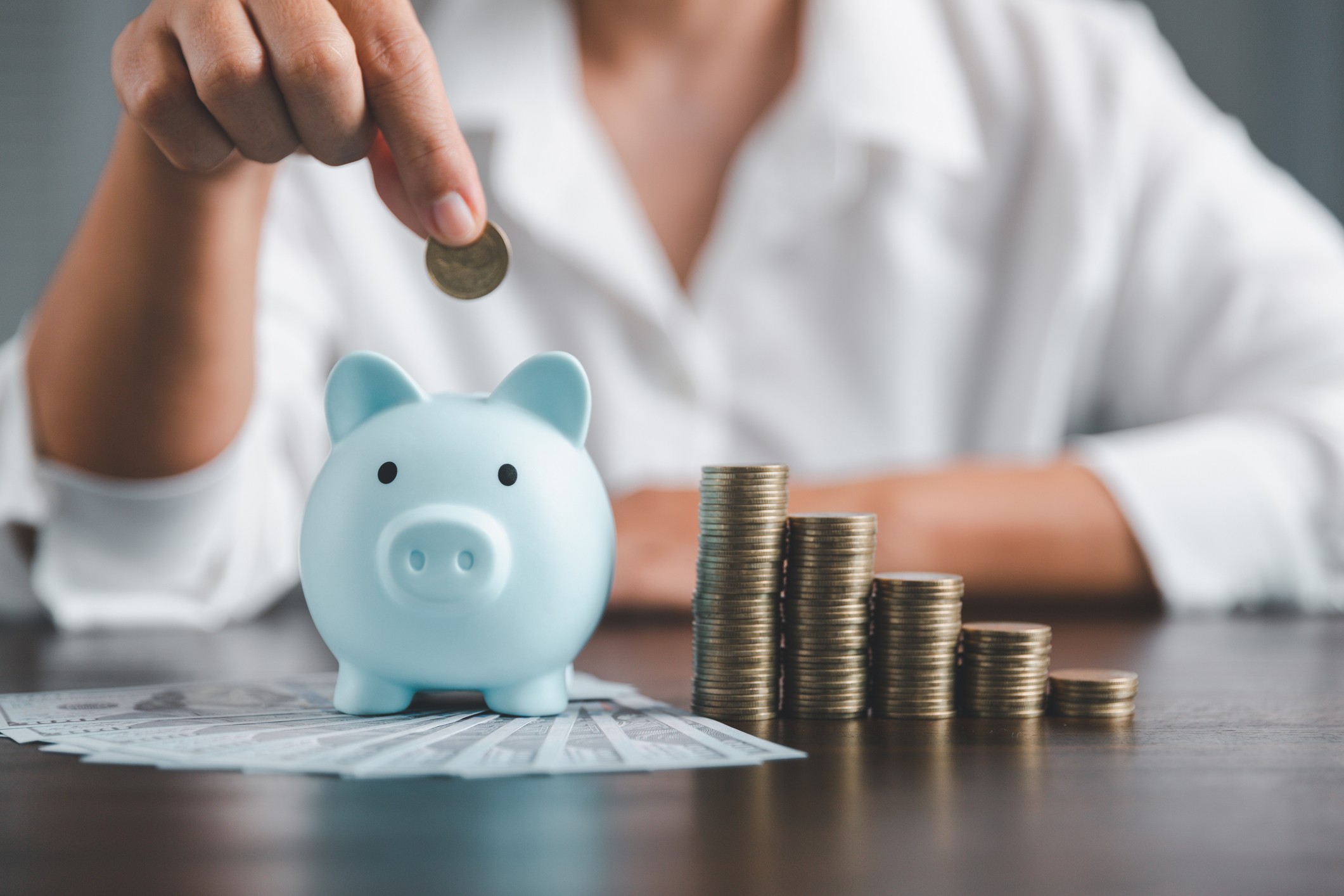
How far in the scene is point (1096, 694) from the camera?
0.71 meters

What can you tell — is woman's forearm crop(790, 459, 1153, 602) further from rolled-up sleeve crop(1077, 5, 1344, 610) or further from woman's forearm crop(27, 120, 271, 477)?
woman's forearm crop(27, 120, 271, 477)

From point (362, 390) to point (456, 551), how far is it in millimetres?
145

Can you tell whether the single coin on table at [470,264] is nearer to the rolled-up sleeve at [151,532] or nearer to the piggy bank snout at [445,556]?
the piggy bank snout at [445,556]

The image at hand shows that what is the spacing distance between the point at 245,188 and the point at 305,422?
1.92ft

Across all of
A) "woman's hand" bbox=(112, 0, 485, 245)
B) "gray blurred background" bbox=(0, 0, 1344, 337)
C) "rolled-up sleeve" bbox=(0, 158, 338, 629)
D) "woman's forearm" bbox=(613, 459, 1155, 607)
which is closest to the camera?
"woman's hand" bbox=(112, 0, 485, 245)

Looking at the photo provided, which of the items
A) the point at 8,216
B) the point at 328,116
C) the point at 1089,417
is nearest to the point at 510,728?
the point at 328,116

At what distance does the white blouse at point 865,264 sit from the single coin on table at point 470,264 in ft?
2.79

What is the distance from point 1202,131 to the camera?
1964 millimetres

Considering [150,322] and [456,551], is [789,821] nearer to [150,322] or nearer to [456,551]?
[456,551]

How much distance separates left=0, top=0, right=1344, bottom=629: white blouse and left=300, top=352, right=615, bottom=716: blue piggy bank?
97 centimetres

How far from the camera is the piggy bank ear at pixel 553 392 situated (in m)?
0.73

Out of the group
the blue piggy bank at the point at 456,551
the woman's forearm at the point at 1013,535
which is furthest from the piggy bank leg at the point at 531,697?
the woman's forearm at the point at 1013,535

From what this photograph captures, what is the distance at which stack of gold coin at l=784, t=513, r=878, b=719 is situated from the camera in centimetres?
70

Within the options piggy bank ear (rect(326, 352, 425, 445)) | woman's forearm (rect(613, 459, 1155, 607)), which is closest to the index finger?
piggy bank ear (rect(326, 352, 425, 445))
